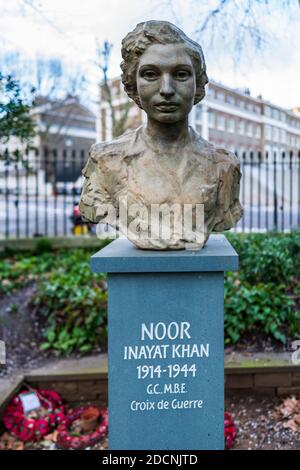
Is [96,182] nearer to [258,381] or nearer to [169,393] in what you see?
[169,393]

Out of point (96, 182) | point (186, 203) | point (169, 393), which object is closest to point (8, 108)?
point (96, 182)

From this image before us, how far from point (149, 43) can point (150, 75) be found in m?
0.20

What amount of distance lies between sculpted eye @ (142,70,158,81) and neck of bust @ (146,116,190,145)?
300 mm

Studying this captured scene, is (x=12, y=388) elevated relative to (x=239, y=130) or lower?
lower

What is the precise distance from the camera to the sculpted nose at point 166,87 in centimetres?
245

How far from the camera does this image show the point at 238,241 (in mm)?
6430

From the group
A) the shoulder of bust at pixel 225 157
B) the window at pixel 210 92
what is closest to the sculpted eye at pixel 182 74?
the shoulder of bust at pixel 225 157

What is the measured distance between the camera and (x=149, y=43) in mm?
2539

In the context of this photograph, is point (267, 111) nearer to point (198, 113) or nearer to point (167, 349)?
point (198, 113)

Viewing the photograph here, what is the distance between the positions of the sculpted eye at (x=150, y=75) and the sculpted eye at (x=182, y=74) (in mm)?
126

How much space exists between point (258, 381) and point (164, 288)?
6.87 feet

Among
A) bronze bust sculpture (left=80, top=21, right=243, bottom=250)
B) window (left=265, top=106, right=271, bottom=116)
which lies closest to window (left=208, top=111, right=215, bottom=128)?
window (left=265, top=106, right=271, bottom=116)

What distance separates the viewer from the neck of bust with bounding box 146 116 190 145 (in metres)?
2.77

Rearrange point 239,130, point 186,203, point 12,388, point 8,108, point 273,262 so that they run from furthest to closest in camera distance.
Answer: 1. point 239,130
2. point 273,262
3. point 8,108
4. point 12,388
5. point 186,203
